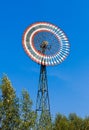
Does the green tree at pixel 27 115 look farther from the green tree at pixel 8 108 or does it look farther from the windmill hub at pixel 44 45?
the windmill hub at pixel 44 45

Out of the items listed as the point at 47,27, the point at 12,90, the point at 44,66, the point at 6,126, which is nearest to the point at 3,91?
the point at 12,90

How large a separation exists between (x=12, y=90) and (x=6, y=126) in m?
3.55

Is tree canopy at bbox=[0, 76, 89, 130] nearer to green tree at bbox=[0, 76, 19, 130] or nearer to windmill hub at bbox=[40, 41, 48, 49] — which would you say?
green tree at bbox=[0, 76, 19, 130]

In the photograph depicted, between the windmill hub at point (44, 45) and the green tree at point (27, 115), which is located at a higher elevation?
the windmill hub at point (44, 45)

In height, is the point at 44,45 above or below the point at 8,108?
above

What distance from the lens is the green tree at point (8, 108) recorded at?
3834 centimetres

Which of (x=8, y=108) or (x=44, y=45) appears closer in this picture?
(x=8, y=108)

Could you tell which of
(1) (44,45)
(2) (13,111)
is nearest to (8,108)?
(2) (13,111)

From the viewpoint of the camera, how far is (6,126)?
125 feet


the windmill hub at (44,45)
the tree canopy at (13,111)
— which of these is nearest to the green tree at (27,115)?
the tree canopy at (13,111)

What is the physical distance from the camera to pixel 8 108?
38.9 m

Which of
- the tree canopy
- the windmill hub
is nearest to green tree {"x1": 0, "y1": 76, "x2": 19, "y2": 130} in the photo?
the tree canopy

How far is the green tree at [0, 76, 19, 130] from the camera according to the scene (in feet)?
126

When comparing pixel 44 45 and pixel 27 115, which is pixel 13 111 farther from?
pixel 44 45
